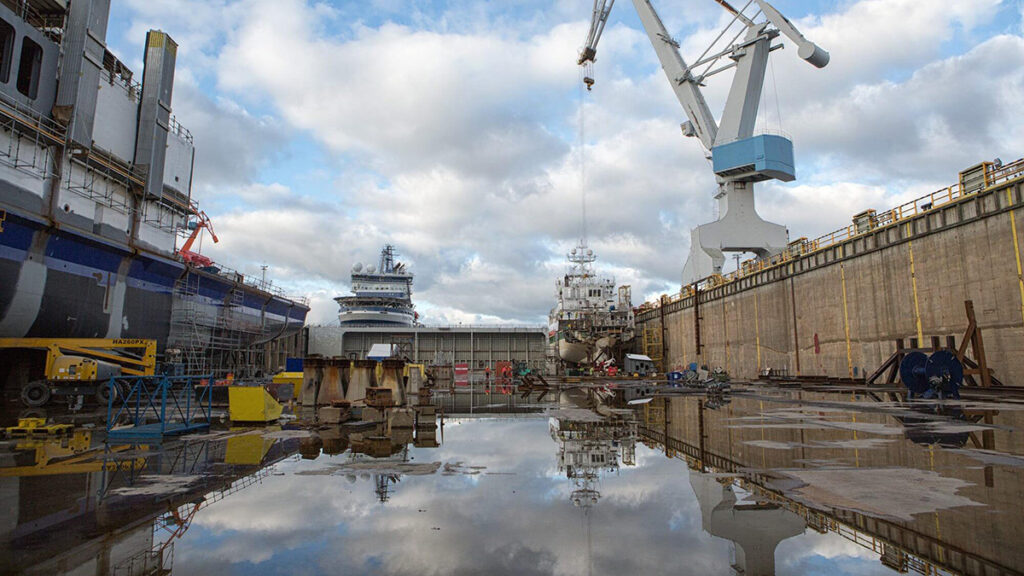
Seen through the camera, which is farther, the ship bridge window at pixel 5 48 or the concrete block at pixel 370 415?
the ship bridge window at pixel 5 48

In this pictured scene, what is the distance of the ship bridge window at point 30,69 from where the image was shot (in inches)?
1004

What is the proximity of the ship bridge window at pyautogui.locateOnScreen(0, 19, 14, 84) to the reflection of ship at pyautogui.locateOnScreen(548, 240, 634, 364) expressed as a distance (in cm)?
4339

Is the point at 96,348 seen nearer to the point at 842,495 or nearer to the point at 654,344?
the point at 842,495

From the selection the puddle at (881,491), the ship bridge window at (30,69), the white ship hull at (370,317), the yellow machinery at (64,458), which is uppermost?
the ship bridge window at (30,69)

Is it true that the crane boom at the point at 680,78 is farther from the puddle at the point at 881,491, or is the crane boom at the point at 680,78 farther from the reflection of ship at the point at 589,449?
the puddle at the point at 881,491

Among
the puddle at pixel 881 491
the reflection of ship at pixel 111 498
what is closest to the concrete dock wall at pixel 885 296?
the puddle at pixel 881 491

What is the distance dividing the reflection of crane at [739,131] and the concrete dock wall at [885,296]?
14.2 feet

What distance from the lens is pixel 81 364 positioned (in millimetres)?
19359

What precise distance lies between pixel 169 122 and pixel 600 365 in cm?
3984

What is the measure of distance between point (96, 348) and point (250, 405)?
38.3 ft

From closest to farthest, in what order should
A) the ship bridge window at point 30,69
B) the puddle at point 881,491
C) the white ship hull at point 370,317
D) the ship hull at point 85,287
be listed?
1. the puddle at point 881,491
2. the ship hull at point 85,287
3. the ship bridge window at point 30,69
4. the white ship hull at point 370,317

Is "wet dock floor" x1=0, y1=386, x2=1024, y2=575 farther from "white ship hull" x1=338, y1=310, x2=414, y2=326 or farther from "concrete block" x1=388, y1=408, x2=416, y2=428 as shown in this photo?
"white ship hull" x1=338, y1=310, x2=414, y2=326

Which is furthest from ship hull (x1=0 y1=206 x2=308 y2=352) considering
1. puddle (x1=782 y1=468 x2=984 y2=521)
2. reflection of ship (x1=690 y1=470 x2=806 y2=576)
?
puddle (x1=782 y1=468 x2=984 y2=521)

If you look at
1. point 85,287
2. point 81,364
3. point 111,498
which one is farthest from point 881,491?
point 85,287
